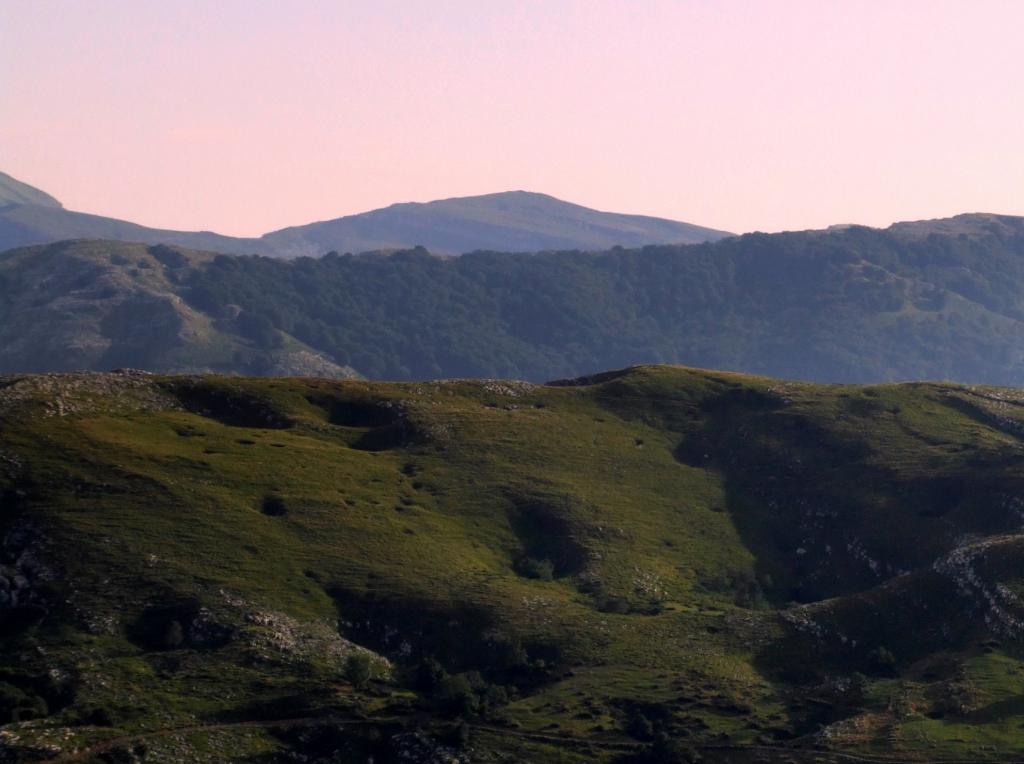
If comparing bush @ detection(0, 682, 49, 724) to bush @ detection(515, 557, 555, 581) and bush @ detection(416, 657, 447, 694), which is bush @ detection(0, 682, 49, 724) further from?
bush @ detection(515, 557, 555, 581)

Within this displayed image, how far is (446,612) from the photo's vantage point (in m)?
158

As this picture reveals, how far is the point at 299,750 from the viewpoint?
13012cm

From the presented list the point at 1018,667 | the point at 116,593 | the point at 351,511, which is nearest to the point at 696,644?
the point at 1018,667

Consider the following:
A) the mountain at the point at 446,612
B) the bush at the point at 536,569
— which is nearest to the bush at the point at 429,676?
the mountain at the point at 446,612

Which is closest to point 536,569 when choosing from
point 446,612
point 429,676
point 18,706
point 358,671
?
point 446,612

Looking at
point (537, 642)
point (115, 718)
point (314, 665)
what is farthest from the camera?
point (537, 642)

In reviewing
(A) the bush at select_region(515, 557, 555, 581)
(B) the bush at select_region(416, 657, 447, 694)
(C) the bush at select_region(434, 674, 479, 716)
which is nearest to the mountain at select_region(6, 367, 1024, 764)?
(C) the bush at select_region(434, 674, 479, 716)

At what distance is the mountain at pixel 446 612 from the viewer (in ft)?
440

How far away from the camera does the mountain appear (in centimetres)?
13400

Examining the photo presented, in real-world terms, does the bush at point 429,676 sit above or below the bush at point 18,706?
above

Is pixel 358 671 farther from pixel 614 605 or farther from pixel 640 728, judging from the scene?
pixel 614 605

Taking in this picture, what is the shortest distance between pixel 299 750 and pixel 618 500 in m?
76.6

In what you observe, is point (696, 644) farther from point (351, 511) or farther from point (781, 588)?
point (351, 511)

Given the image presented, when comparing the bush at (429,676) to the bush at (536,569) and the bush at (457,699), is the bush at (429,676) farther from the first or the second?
the bush at (536,569)
